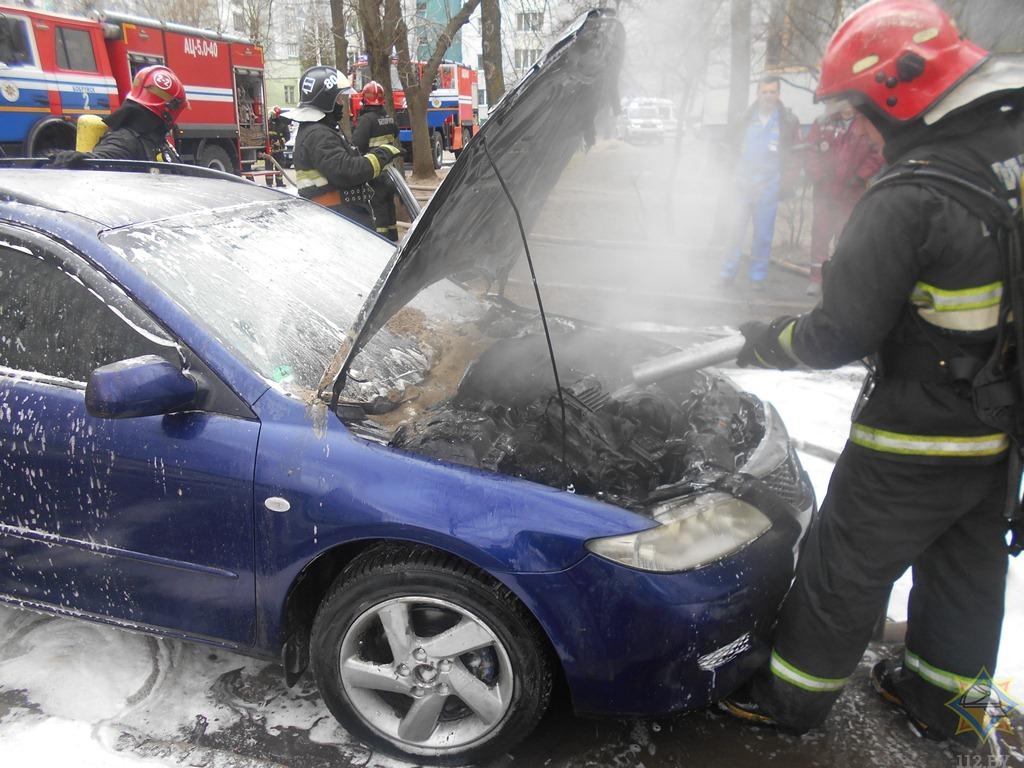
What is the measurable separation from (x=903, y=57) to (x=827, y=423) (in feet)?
9.31

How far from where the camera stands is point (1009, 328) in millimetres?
1795

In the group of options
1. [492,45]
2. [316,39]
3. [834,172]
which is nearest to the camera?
[834,172]

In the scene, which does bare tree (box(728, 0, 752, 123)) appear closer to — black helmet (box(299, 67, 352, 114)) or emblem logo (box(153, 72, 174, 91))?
black helmet (box(299, 67, 352, 114))

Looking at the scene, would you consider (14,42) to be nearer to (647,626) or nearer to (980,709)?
(647,626)

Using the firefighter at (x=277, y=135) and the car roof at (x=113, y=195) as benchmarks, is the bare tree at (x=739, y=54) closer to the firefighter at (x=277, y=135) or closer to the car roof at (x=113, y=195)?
the car roof at (x=113, y=195)

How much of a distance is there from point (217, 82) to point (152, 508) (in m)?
17.0

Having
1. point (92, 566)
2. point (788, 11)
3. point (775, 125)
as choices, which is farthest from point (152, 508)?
point (788, 11)

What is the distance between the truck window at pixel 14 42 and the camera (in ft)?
37.7

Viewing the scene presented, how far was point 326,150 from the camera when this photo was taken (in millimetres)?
4723

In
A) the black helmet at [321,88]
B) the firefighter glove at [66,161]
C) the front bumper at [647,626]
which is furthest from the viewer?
the black helmet at [321,88]

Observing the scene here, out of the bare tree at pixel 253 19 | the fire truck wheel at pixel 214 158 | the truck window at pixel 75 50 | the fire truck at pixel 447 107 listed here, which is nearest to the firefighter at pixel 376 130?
the truck window at pixel 75 50

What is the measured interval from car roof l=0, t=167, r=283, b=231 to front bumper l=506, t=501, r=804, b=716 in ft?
5.61

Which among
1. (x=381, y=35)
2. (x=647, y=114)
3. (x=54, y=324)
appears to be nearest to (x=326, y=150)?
(x=54, y=324)

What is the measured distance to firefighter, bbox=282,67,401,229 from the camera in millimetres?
4605
